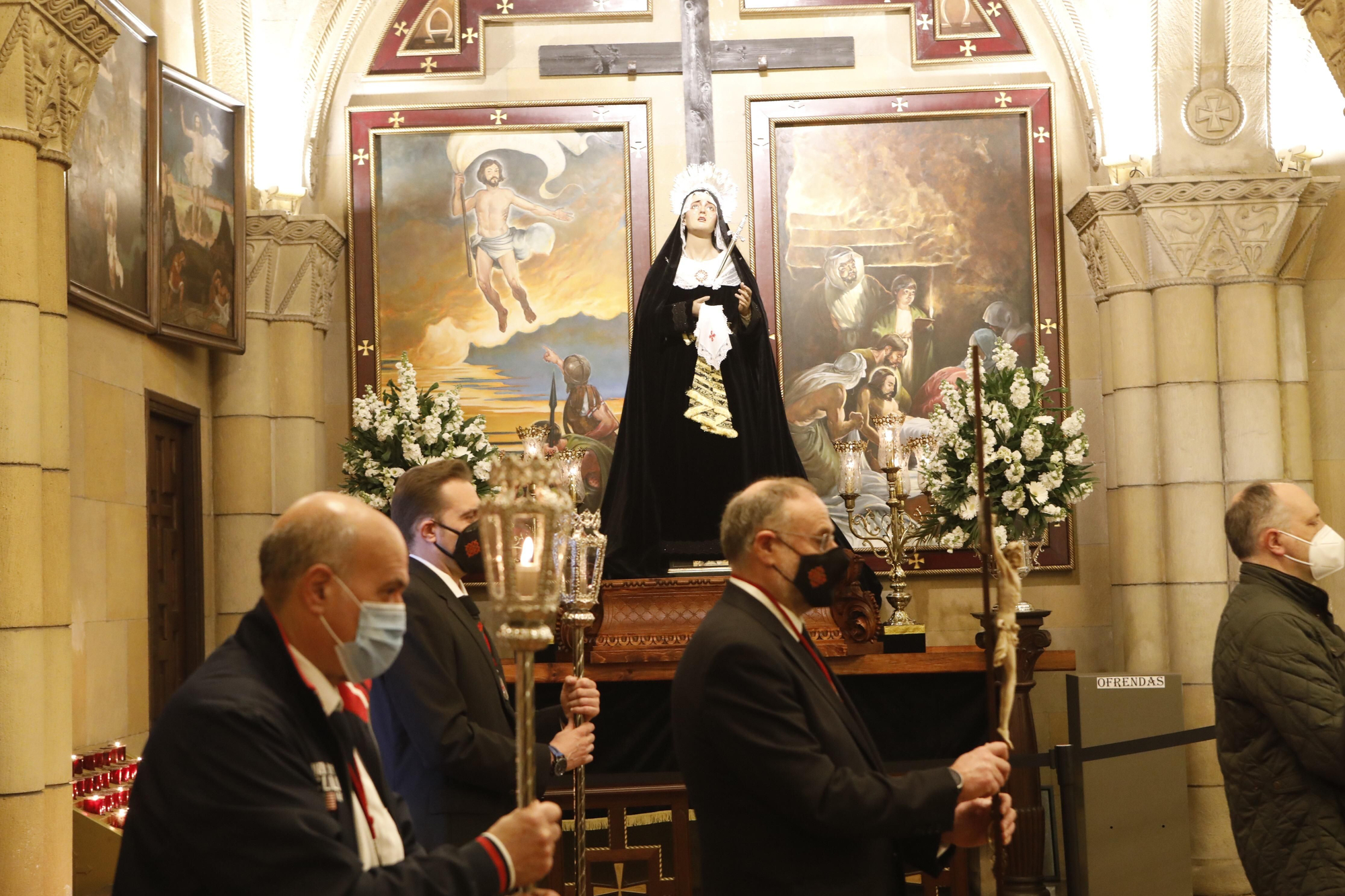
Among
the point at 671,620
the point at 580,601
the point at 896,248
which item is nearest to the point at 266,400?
the point at 671,620

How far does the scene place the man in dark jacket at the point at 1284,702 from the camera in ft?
11.7

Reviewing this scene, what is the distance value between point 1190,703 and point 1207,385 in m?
1.90

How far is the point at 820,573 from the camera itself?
3020mm

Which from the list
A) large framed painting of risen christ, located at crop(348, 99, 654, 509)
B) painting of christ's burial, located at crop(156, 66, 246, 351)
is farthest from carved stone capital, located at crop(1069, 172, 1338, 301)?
painting of christ's burial, located at crop(156, 66, 246, 351)

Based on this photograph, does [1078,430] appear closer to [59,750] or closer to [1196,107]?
[1196,107]

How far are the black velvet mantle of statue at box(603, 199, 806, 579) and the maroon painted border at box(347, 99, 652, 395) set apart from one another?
1.62 meters

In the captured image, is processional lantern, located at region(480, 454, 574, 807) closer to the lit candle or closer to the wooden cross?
the lit candle

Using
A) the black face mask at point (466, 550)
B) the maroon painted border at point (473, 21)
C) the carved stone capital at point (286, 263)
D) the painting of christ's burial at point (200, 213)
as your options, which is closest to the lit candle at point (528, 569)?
the black face mask at point (466, 550)

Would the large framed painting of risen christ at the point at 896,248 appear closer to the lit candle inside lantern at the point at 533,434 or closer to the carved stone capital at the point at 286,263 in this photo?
the lit candle inside lantern at the point at 533,434

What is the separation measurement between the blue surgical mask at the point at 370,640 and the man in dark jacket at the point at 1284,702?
8.12 ft

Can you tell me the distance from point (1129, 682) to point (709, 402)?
2493mm

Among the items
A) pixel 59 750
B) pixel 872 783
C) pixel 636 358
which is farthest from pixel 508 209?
pixel 872 783

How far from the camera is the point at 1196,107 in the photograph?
8.49m

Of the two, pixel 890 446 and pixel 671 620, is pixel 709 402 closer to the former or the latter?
pixel 890 446
